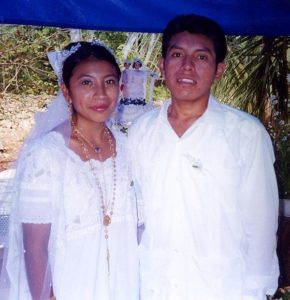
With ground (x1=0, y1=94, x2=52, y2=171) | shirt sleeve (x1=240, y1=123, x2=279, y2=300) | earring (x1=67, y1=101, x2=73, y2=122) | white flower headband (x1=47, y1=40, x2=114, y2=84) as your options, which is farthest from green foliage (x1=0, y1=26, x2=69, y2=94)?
shirt sleeve (x1=240, y1=123, x2=279, y2=300)

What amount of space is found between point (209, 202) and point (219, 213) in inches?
2.7

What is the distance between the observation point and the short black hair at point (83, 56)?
2.26 m

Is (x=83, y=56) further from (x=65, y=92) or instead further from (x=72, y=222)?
(x=72, y=222)

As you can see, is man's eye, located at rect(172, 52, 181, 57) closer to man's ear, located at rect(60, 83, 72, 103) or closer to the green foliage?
man's ear, located at rect(60, 83, 72, 103)

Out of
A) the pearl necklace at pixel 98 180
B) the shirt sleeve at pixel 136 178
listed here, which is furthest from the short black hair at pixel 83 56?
the shirt sleeve at pixel 136 178

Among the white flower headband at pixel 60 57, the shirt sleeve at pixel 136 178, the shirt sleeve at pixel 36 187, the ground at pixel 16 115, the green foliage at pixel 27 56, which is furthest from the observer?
the ground at pixel 16 115

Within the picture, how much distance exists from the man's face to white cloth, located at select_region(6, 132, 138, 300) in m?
0.51

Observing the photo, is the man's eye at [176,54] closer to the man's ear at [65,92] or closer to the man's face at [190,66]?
the man's face at [190,66]

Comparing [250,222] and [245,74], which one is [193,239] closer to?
[250,222]

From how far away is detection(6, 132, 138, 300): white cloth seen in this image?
209 centimetres

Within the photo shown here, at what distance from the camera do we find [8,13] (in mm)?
2338

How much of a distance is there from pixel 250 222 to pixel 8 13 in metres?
1.57

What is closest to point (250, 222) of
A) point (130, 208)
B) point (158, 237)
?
point (158, 237)

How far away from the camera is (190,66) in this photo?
2209 millimetres
